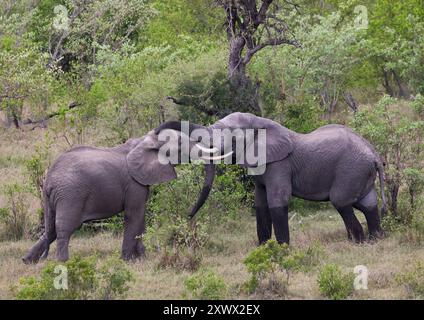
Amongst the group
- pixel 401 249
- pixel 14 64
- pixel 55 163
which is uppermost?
pixel 14 64

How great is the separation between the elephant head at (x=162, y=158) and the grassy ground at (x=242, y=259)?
3.33ft

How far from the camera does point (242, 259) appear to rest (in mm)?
12875

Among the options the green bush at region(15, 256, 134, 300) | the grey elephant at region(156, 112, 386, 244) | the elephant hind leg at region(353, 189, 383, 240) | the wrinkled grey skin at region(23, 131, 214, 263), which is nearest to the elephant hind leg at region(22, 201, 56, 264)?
the wrinkled grey skin at region(23, 131, 214, 263)

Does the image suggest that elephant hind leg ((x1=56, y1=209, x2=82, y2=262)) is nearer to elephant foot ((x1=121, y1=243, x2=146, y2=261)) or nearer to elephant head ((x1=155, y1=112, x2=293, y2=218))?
elephant foot ((x1=121, y1=243, x2=146, y2=261))

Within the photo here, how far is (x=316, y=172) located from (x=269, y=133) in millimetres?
855

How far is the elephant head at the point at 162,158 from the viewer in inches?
513

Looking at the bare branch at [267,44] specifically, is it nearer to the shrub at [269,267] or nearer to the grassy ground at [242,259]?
the grassy ground at [242,259]

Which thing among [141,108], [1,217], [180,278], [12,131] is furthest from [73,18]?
[180,278]

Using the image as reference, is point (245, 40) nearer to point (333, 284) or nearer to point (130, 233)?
point (130, 233)

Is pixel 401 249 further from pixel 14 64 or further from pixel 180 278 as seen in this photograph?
pixel 14 64

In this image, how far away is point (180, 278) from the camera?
11.8m

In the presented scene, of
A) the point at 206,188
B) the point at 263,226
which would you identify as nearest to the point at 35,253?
the point at 206,188

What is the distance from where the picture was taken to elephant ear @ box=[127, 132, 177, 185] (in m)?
13.1

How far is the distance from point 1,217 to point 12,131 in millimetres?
10002
